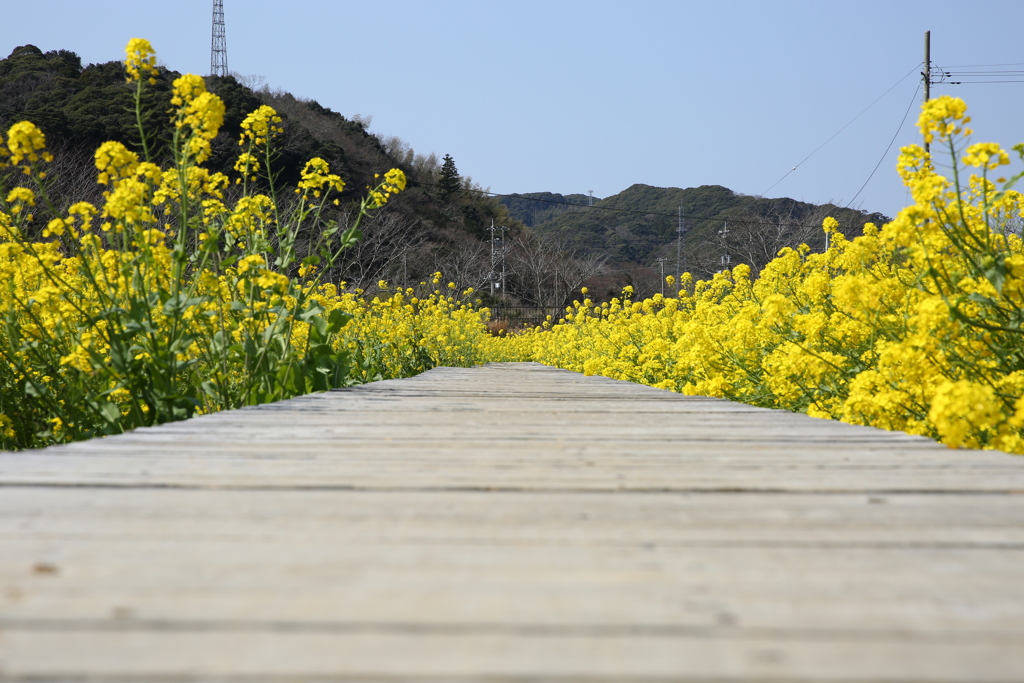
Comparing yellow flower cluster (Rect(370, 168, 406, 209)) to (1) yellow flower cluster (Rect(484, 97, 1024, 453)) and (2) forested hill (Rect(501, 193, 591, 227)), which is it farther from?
(2) forested hill (Rect(501, 193, 591, 227))

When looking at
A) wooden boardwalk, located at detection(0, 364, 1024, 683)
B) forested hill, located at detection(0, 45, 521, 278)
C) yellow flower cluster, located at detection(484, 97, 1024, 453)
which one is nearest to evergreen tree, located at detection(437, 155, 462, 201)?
forested hill, located at detection(0, 45, 521, 278)

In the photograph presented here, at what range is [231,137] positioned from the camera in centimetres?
2381

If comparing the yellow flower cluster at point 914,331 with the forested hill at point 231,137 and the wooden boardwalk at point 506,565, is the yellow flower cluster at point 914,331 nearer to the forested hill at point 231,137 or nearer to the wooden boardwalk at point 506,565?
the wooden boardwalk at point 506,565

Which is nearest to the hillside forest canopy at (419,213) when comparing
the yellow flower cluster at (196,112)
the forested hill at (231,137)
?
the forested hill at (231,137)

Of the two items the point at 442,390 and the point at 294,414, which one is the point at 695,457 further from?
the point at 442,390

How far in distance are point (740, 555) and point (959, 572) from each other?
265 millimetres

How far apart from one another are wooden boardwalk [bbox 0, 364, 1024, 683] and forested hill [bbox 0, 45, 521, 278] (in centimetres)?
1079

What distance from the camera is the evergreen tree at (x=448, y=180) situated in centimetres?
4050

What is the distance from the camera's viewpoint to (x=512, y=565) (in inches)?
36.8

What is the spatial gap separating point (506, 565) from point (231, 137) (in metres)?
25.7

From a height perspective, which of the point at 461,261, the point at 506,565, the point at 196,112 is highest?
the point at 461,261

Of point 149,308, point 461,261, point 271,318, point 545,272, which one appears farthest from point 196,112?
point 545,272

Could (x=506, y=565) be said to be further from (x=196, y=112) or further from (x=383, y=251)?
(x=383, y=251)

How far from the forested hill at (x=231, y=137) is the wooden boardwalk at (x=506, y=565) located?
10.8 metres
